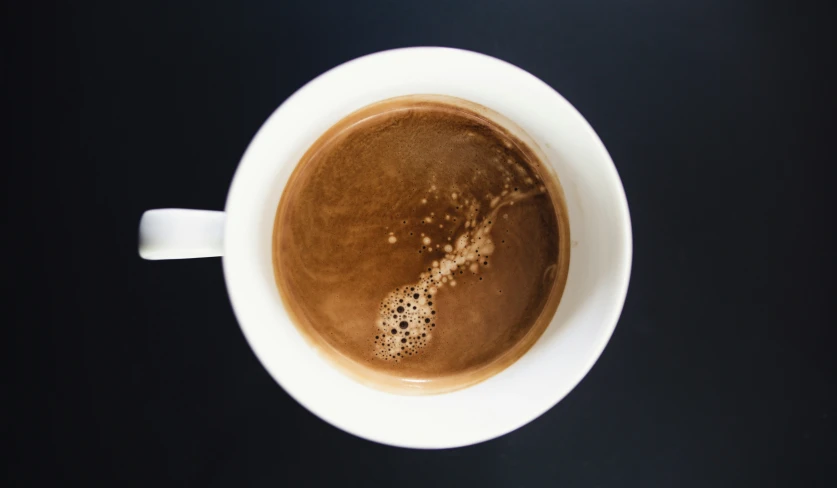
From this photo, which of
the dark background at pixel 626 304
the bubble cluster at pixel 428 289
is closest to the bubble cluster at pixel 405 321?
the bubble cluster at pixel 428 289

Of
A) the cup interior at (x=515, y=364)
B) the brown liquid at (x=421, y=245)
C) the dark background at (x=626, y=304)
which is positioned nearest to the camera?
the cup interior at (x=515, y=364)

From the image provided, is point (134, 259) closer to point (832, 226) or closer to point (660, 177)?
point (660, 177)

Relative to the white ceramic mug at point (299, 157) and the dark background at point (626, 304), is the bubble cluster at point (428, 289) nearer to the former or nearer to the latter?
the white ceramic mug at point (299, 157)

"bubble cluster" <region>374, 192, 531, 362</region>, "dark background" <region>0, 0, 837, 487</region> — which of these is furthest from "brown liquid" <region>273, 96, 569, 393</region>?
"dark background" <region>0, 0, 837, 487</region>

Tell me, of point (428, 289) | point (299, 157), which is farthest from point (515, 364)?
point (299, 157)

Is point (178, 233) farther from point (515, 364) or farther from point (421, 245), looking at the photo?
point (515, 364)

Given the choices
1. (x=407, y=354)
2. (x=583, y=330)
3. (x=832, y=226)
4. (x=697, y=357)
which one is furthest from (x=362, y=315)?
(x=832, y=226)

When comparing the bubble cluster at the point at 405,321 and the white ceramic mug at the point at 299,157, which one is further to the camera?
the bubble cluster at the point at 405,321
